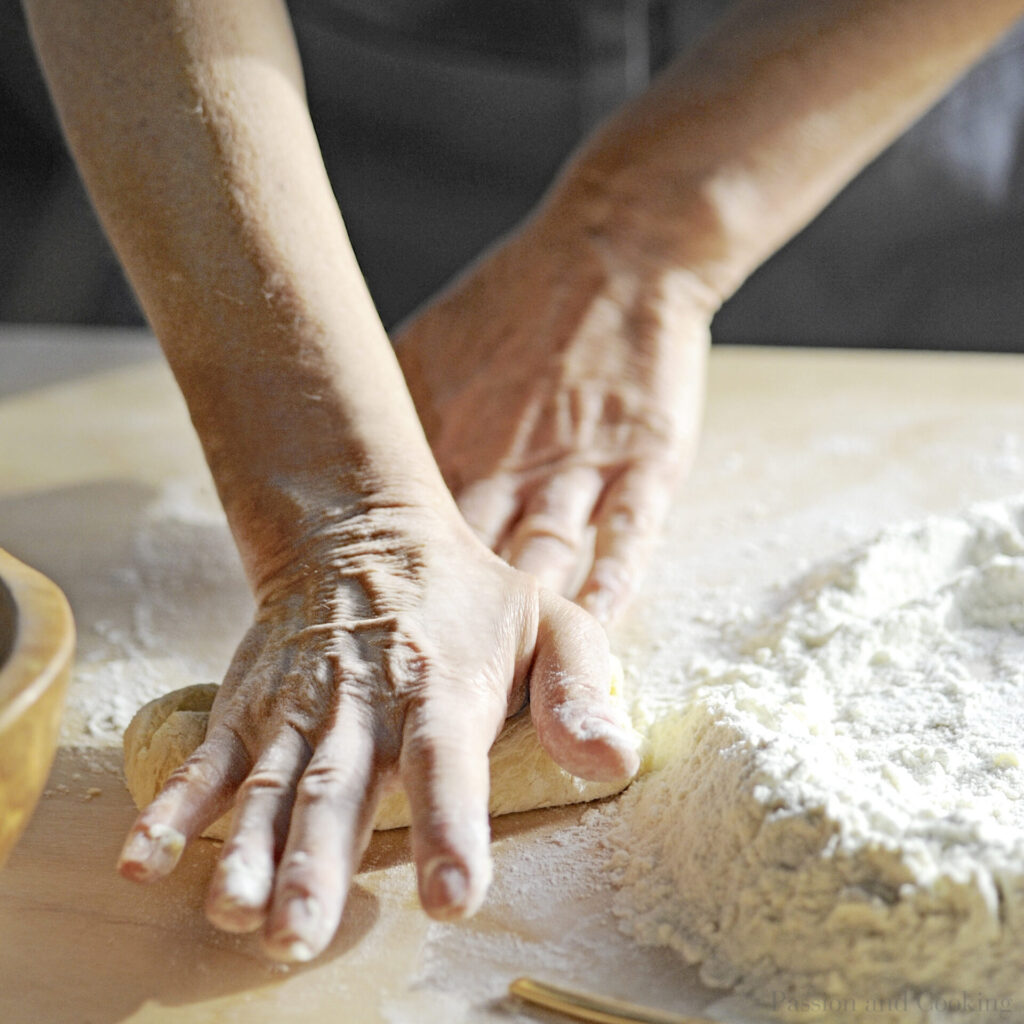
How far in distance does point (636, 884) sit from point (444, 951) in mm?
113

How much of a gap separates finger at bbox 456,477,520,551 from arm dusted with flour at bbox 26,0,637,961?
20 centimetres

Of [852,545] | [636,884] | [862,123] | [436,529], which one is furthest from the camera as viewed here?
[862,123]

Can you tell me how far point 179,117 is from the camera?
0.75 meters

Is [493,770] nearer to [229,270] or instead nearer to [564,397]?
[229,270]

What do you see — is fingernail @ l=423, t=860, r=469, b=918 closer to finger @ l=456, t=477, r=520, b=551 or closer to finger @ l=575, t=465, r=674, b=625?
finger @ l=575, t=465, r=674, b=625

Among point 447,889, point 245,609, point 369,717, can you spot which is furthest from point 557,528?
point 447,889

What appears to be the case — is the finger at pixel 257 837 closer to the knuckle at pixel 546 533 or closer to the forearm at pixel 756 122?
the knuckle at pixel 546 533

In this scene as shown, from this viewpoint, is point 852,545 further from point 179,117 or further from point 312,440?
point 179,117

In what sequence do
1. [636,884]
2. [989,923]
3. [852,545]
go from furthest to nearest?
[852,545]
[636,884]
[989,923]

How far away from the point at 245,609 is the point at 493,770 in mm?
375

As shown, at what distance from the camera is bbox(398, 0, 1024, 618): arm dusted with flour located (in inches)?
45.1

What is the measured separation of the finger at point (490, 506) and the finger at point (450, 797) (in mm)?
354

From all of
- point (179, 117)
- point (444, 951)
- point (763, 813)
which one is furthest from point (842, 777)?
point (179, 117)

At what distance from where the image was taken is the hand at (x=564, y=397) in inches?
38.5
